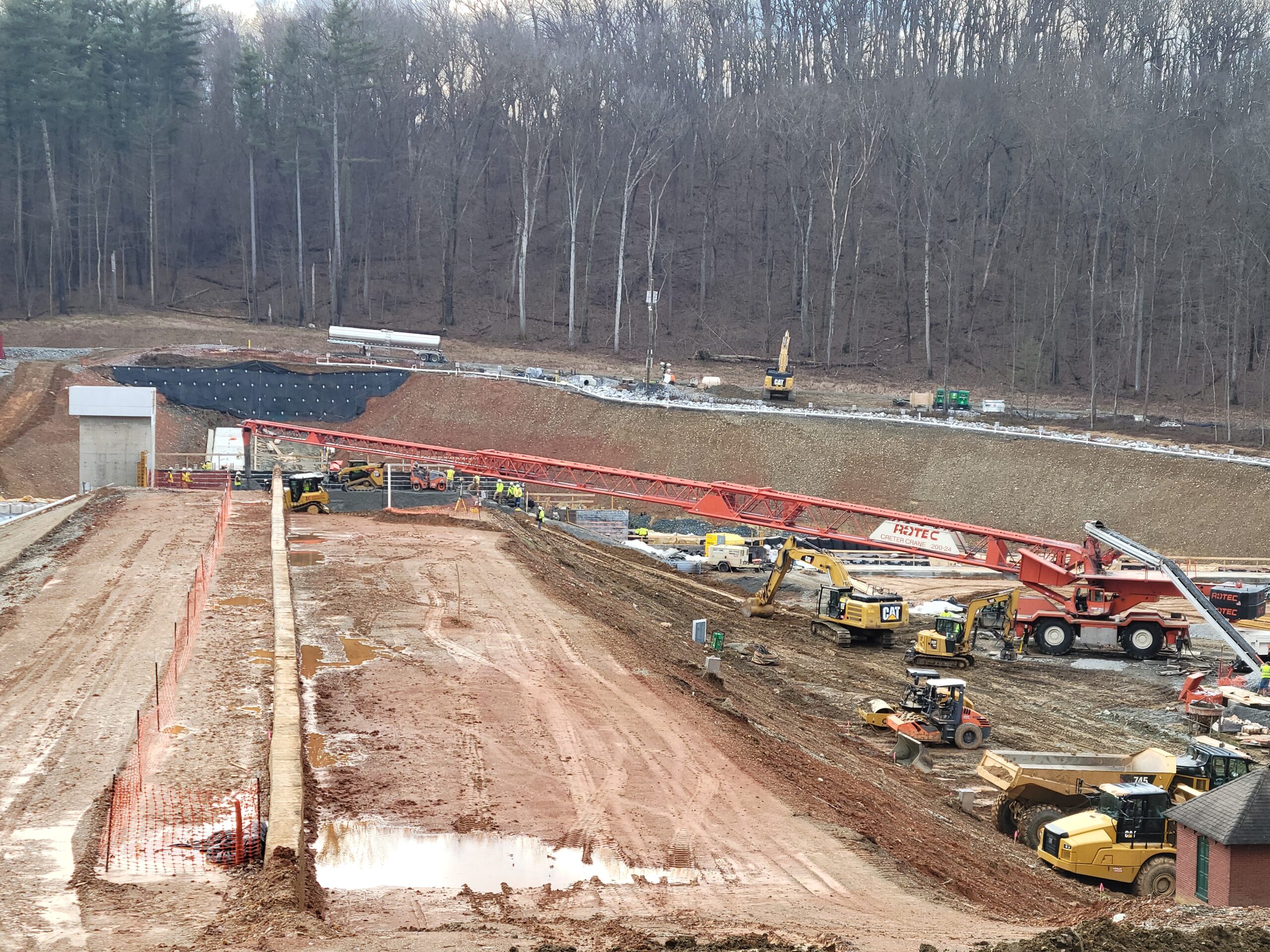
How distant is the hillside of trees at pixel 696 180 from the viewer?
238 ft

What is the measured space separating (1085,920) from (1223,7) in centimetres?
9223

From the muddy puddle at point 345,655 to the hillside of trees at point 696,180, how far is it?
48.5 metres

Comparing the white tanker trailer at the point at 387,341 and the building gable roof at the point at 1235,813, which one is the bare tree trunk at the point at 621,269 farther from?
the building gable roof at the point at 1235,813

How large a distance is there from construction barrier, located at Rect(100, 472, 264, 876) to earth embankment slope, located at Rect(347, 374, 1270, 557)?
4000 cm

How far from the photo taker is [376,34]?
300 feet

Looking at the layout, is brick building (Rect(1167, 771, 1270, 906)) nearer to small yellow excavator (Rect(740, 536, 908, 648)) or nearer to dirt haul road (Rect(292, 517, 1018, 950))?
dirt haul road (Rect(292, 517, 1018, 950))

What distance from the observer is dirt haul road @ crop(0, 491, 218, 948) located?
12.1m

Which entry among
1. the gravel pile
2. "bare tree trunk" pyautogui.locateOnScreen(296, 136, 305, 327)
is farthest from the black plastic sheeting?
"bare tree trunk" pyautogui.locateOnScreen(296, 136, 305, 327)

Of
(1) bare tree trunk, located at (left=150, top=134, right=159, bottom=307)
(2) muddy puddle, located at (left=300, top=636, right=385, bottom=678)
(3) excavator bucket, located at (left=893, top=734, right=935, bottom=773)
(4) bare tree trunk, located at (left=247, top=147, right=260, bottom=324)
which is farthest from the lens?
(4) bare tree trunk, located at (left=247, top=147, right=260, bottom=324)

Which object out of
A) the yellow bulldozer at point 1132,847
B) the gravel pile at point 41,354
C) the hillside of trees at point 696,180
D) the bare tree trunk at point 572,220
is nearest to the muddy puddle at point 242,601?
the yellow bulldozer at point 1132,847

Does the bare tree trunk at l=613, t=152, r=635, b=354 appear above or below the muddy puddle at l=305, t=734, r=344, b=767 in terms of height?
above

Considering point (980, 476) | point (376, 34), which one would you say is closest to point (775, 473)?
point (980, 476)

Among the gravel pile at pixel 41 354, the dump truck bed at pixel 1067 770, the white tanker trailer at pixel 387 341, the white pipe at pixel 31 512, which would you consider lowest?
the dump truck bed at pixel 1067 770

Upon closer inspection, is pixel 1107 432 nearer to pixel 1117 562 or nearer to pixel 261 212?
pixel 1117 562
